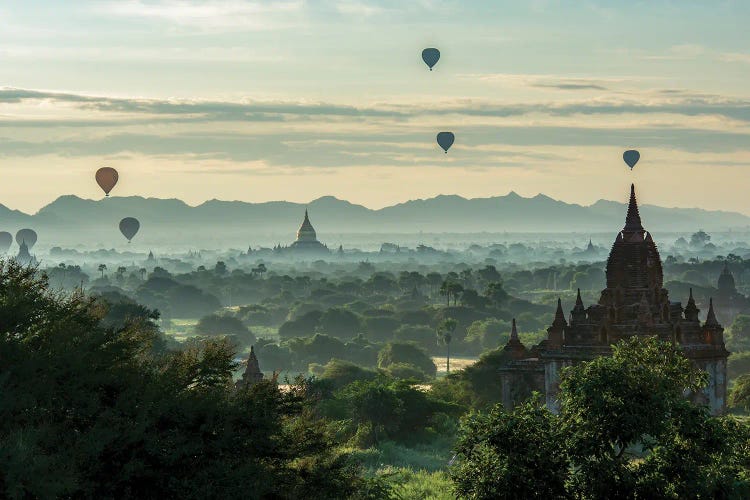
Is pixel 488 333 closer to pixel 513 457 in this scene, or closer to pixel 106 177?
pixel 106 177

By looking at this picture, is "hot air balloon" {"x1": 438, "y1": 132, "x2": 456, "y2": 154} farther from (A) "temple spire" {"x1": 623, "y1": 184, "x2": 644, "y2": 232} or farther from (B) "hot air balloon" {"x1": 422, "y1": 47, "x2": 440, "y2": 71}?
(A) "temple spire" {"x1": 623, "y1": 184, "x2": 644, "y2": 232}

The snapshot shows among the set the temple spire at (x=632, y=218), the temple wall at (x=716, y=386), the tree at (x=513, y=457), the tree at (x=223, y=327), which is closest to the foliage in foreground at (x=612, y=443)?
the tree at (x=513, y=457)

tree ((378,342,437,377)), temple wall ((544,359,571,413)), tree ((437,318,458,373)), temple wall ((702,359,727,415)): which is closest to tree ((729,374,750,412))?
temple wall ((702,359,727,415))

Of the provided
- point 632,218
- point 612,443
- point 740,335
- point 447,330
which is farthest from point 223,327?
point 612,443

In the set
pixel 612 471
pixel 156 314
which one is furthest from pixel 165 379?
pixel 156 314

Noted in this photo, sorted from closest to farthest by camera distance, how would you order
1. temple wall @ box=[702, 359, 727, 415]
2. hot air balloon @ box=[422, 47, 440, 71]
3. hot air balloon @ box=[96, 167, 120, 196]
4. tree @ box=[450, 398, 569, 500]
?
tree @ box=[450, 398, 569, 500] → temple wall @ box=[702, 359, 727, 415] → hot air balloon @ box=[422, 47, 440, 71] → hot air balloon @ box=[96, 167, 120, 196]

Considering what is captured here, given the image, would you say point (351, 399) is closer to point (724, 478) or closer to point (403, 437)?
point (403, 437)

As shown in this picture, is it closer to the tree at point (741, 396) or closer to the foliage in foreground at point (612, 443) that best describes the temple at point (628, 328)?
the tree at point (741, 396)
